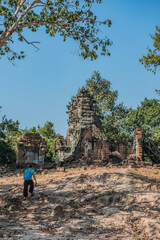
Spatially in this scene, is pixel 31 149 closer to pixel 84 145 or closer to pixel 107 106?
pixel 84 145

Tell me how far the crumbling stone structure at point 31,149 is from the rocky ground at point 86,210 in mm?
9762

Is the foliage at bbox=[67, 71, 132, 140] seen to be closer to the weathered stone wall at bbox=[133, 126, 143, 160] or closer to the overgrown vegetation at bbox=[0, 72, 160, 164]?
the overgrown vegetation at bbox=[0, 72, 160, 164]

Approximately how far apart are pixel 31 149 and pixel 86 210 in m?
14.0

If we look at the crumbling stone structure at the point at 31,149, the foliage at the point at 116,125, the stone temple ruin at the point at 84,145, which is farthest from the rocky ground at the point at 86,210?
the foliage at the point at 116,125

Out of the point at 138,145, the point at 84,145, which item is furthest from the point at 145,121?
the point at 138,145

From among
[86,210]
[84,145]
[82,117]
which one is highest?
[82,117]

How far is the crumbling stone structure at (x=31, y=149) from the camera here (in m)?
21.3

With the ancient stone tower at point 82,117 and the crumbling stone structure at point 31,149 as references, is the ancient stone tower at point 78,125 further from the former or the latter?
the crumbling stone structure at point 31,149

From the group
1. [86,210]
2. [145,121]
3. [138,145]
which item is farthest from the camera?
[145,121]

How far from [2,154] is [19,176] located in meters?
16.4

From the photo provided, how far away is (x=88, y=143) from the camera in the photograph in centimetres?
2006

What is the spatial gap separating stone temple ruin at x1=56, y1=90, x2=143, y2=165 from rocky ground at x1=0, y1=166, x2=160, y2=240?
693cm

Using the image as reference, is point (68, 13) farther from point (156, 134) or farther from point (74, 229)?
point (156, 134)

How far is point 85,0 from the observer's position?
37.6 feet
